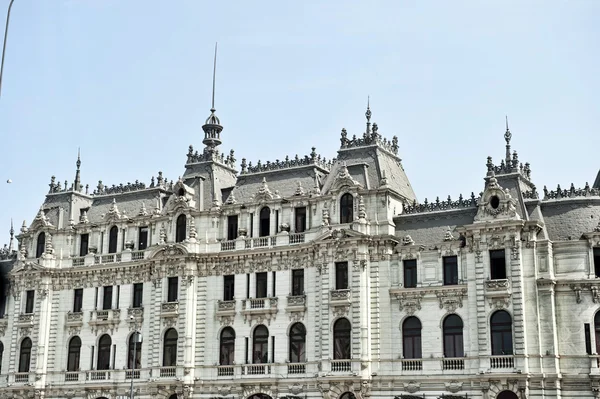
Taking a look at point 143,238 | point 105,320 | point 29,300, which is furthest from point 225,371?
point 29,300

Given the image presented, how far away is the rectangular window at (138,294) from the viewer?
70312mm

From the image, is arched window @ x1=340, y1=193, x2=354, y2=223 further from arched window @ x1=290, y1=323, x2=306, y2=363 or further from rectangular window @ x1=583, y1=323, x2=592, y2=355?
rectangular window @ x1=583, y1=323, x2=592, y2=355

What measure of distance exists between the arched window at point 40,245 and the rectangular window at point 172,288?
1381 cm

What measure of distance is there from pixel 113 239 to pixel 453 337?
29.9m

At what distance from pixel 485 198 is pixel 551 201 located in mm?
4397

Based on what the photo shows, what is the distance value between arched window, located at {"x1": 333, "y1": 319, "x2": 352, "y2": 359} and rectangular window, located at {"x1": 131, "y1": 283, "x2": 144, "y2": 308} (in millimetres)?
17539

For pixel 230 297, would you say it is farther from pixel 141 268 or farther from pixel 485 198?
pixel 485 198

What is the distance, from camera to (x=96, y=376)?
70062mm

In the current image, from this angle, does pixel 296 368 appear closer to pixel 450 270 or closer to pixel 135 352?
pixel 450 270

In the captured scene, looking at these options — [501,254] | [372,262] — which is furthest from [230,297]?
[501,254]

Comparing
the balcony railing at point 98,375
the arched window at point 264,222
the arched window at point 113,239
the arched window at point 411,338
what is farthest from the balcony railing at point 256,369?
the arched window at point 113,239

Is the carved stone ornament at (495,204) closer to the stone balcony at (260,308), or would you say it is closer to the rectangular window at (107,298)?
the stone balcony at (260,308)

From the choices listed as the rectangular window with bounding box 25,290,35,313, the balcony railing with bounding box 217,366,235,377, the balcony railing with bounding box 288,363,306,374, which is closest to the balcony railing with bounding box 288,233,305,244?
the balcony railing with bounding box 288,363,306,374

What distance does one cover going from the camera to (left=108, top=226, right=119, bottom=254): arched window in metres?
73.0
